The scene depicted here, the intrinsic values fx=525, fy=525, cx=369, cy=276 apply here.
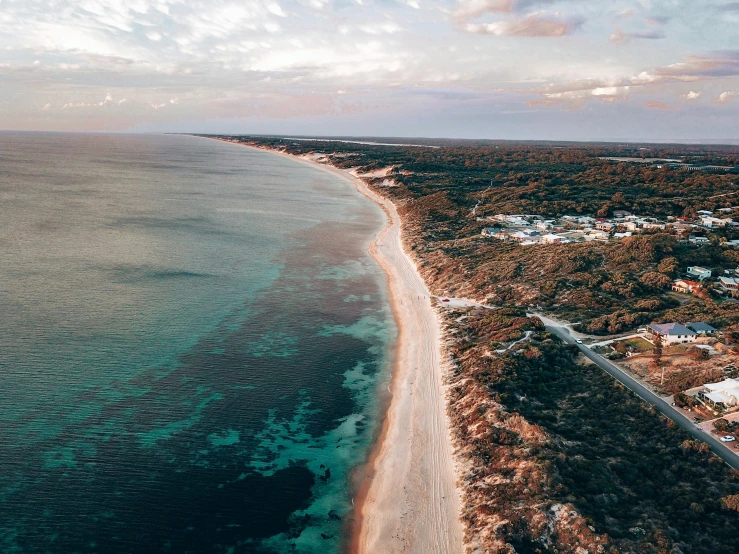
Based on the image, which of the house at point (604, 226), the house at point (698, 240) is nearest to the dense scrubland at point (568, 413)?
the house at point (698, 240)

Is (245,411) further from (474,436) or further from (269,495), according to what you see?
(474,436)

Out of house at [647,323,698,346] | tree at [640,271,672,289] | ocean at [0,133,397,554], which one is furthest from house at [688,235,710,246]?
ocean at [0,133,397,554]

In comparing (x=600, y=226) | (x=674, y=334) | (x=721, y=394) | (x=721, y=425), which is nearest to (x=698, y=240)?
(x=600, y=226)

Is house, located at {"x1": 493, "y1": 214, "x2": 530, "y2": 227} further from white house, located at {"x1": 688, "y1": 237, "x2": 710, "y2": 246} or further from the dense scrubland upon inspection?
white house, located at {"x1": 688, "y1": 237, "x2": 710, "y2": 246}

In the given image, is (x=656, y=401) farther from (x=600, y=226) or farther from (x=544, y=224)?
(x=600, y=226)

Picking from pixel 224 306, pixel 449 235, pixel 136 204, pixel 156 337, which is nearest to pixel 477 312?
pixel 224 306

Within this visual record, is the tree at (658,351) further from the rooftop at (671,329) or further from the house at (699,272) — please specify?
A: the house at (699,272)
